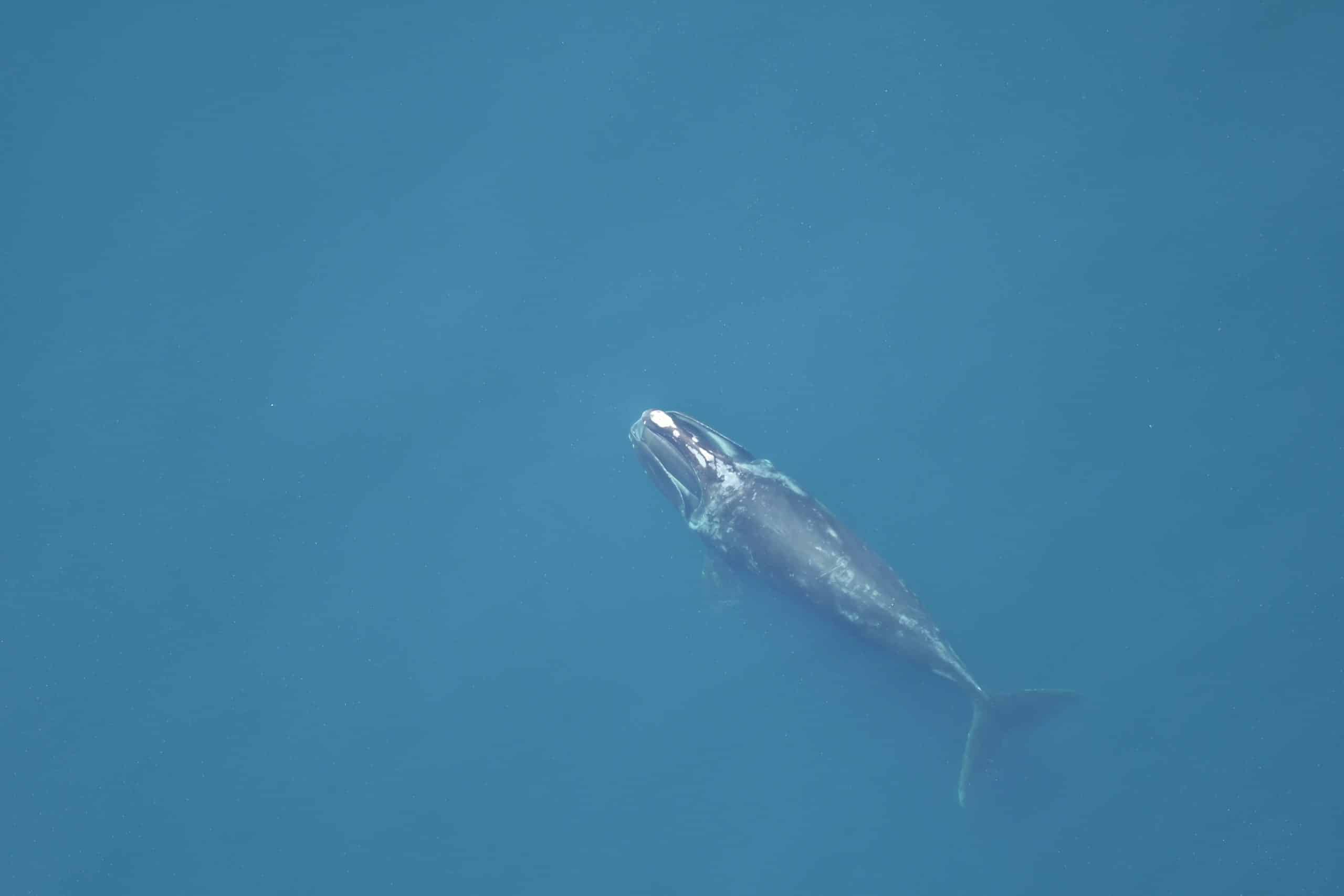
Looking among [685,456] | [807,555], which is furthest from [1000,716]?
[685,456]

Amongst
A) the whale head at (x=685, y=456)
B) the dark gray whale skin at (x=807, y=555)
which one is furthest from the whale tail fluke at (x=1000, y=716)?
the whale head at (x=685, y=456)

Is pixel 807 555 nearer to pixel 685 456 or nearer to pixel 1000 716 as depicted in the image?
pixel 685 456

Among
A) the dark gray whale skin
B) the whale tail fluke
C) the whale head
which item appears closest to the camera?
the dark gray whale skin

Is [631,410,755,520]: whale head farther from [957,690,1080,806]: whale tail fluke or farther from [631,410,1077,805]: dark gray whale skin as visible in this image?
[957,690,1080,806]: whale tail fluke

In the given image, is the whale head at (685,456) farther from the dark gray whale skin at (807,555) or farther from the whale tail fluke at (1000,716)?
the whale tail fluke at (1000,716)

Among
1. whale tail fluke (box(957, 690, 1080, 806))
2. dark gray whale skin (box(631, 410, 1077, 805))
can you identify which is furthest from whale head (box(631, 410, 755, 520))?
whale tail fluke (box(957, 690, 1080, 806))

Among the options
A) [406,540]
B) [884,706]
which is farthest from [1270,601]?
[406,540]

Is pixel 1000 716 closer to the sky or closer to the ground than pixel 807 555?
closer to the sky
